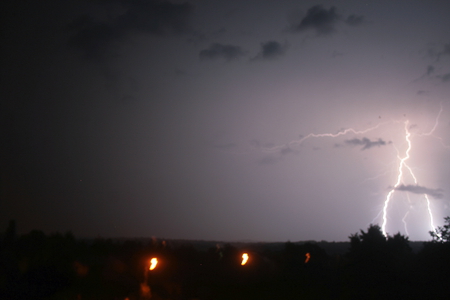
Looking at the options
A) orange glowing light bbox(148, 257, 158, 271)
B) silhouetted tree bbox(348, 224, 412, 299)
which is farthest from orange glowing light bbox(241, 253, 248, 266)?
silhouetted tree bbox(348, 224, 412, 299)

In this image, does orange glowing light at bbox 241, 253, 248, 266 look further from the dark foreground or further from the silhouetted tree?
the silhouetted tree

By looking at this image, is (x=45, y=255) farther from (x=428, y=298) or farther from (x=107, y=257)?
(x=428, y=298)

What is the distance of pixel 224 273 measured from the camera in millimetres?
21922

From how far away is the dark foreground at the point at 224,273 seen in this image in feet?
49.7

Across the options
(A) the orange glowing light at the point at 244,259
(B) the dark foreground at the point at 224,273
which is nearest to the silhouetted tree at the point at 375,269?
(B) the dark foreground at the point at 224,273

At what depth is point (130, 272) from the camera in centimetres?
1941

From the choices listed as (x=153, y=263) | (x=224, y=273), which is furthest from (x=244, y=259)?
(x=153, y=263)

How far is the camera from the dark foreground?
49.7 feet

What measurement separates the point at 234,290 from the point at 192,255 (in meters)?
8.11

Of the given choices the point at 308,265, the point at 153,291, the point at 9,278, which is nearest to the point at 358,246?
the point at 308,265

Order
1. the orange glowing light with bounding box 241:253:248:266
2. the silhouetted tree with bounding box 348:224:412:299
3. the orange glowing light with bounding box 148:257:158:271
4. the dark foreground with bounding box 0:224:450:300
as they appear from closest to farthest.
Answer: the dark foreground with bounding box 0:224:450:300 < the silhouetted tree with bounding box 348:224:412:299 < the orange glowing light with bounding box 148:257:158:271 < the orange glowing light with bounding box 241:253:248:266

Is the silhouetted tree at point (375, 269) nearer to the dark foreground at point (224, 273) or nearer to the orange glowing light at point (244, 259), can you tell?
the dark foreground at point (224, 273)

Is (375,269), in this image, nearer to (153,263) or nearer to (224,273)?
(224,273)

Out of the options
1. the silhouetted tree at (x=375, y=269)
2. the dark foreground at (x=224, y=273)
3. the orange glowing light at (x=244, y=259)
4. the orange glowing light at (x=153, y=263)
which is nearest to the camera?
the dark foreground at (x=224, y=273)
